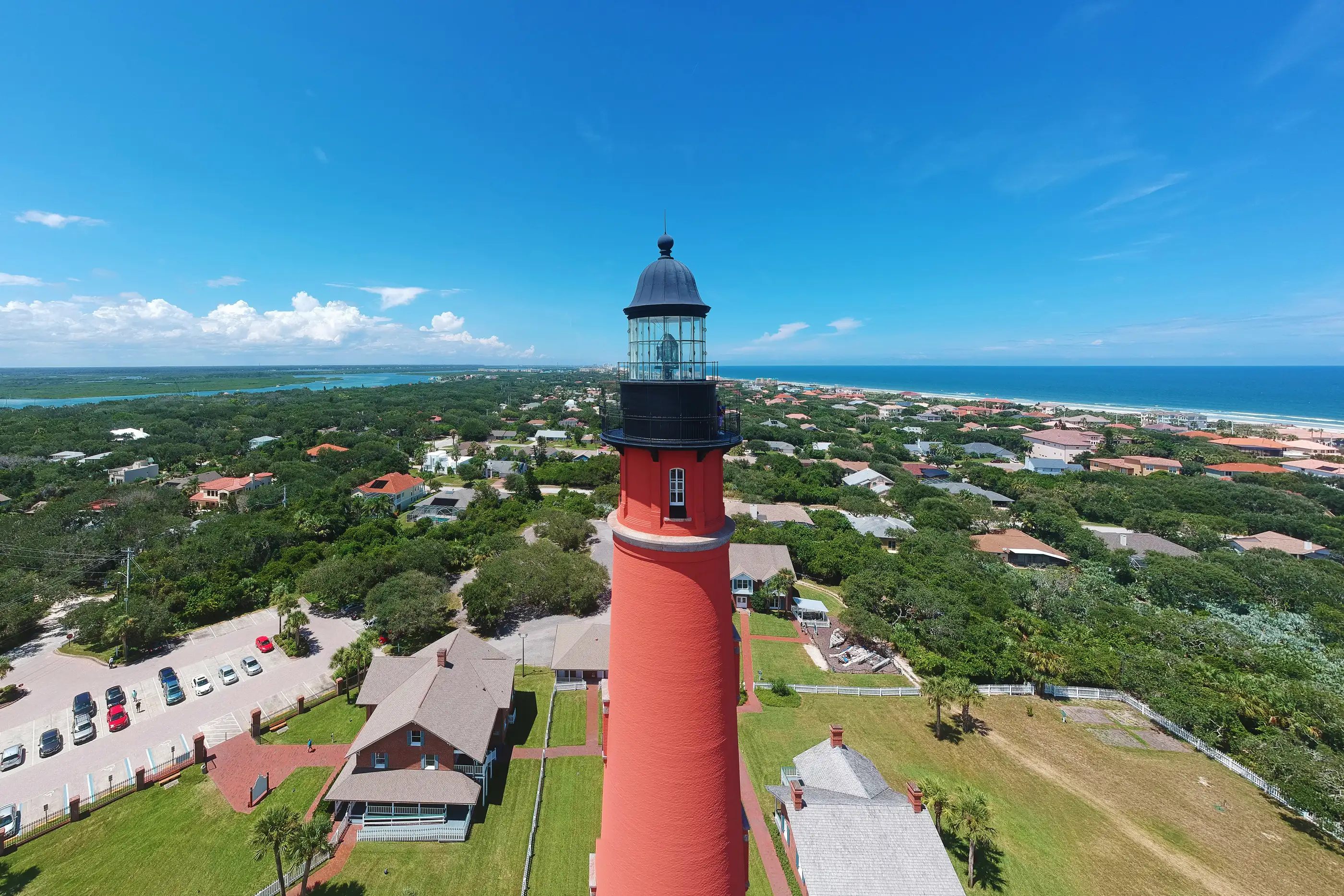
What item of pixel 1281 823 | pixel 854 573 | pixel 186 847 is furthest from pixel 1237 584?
pixel 186 847

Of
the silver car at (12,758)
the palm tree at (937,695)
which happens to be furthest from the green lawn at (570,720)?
the silver car at (12,758)

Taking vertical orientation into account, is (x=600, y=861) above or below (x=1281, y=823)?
above

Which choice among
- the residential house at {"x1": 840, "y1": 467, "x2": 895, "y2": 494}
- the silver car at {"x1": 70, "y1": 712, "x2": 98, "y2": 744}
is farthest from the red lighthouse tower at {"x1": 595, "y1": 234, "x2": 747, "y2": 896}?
the residential house at {"x1": 840, "y1": 467, "x2": 895, "y2": 494}

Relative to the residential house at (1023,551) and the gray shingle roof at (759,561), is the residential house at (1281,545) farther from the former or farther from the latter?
the gray shingle roof at (759,561)

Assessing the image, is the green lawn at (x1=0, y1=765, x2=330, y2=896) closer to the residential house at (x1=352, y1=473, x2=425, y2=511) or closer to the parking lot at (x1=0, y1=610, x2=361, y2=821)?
the parking lot at (x1=0, y1=610, x2=361, y2=821)

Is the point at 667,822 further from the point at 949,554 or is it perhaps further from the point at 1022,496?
the point at 1022,496
